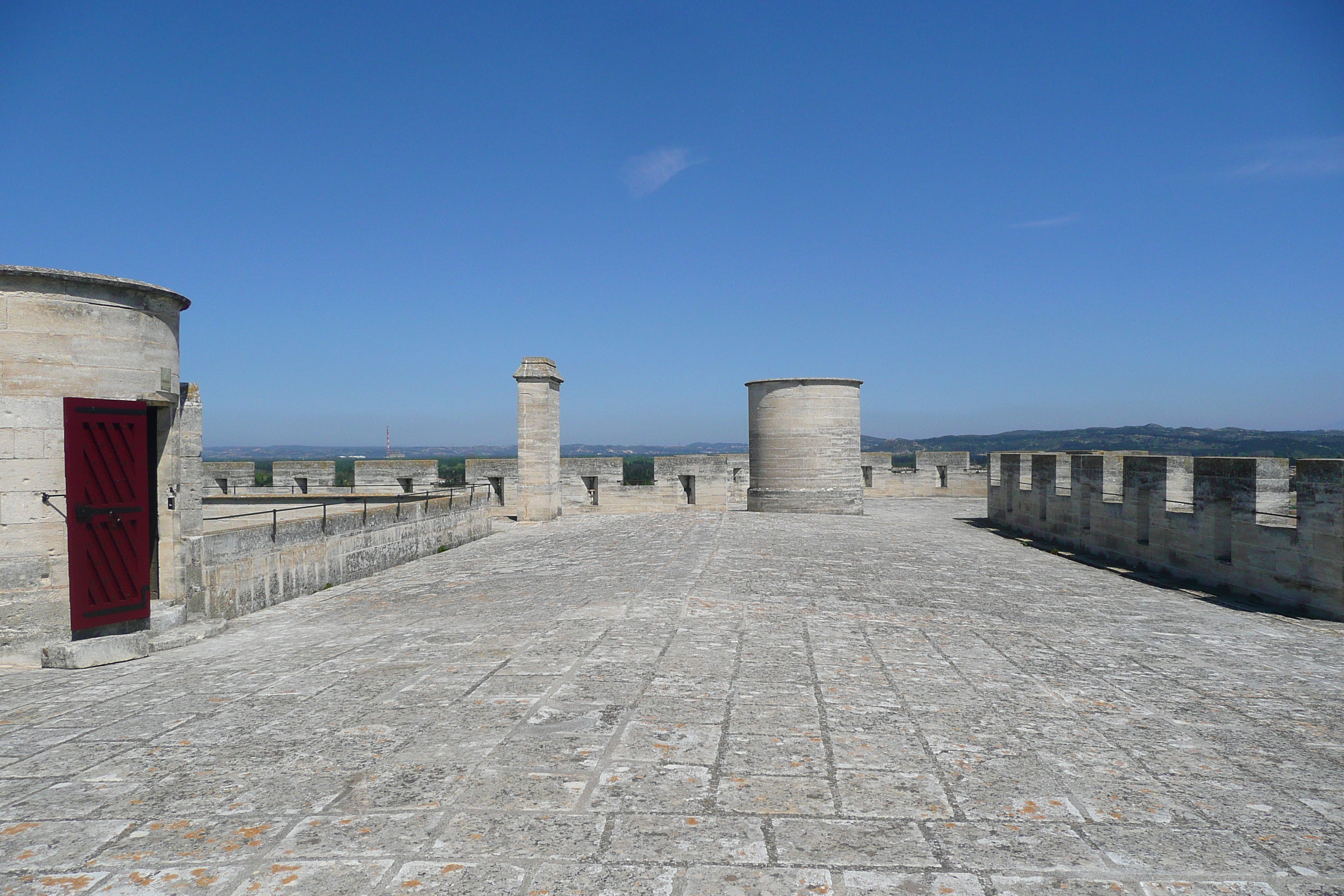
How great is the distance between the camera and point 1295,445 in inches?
1240

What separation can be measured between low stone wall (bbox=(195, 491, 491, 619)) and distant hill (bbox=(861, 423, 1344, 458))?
11600 mm

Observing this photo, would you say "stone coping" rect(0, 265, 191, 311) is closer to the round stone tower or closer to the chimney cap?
the chimney cap

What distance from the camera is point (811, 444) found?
716 inches

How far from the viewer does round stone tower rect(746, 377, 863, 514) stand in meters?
18.1

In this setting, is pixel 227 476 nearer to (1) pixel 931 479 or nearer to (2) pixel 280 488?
(2) pixel 280 488

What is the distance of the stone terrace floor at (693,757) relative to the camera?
2.80 m

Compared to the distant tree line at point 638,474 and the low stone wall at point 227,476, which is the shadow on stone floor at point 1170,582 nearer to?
the distant tree line at point 638,474

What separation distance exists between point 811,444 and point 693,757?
1491cm

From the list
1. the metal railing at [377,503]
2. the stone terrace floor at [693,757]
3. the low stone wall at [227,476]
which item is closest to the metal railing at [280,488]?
the low stone wall at [227,476]

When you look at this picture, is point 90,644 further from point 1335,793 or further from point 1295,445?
point 1295,445

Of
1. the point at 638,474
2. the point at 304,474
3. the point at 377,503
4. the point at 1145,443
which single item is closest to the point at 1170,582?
the point at 638,474

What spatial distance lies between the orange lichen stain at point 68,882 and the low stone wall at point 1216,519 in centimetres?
1031

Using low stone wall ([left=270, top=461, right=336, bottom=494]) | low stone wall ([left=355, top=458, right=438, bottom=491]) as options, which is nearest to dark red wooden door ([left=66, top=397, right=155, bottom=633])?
low stone wall ([left=355, top=458, right=438, bottom=491])

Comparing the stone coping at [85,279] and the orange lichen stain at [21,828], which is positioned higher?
the stone coping at [85,279]
